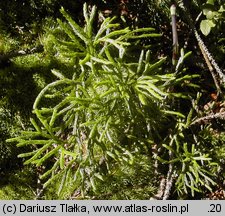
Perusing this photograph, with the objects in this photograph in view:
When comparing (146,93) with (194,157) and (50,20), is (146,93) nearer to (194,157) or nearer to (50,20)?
(194,157)

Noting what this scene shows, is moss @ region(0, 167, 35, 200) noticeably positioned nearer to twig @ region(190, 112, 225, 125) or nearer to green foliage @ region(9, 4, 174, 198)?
green foliage @ region(9, 4, 174, 198)

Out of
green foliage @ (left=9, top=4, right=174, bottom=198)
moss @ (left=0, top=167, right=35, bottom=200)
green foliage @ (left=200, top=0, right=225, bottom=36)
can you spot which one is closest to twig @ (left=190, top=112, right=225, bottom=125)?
green foliage @ (left=9, top=4, right=174, bottom=198)

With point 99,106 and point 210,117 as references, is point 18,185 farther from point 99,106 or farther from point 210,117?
point 210,117

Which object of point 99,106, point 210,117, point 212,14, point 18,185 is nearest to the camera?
point 99,106

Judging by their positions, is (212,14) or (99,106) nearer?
(99,106)

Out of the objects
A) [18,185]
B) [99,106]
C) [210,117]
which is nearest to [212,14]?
[210,117]

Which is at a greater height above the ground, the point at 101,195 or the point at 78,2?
the point at 78,2

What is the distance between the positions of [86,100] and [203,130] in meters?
1.02

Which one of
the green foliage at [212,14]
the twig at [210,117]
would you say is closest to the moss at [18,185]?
the twig at [210,117]

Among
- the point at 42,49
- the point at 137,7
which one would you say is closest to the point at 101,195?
the point at 42,49

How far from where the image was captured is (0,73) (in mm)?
2719

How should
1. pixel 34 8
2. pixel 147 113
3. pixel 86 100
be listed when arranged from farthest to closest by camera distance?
pixel 34 8 → pixel 147 113 → pixel 86 100

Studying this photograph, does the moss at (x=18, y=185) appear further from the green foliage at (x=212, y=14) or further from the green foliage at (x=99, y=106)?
the green foliage at (x=212, y=14)

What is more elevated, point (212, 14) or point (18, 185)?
point (212, 14)
